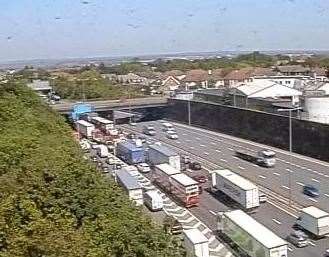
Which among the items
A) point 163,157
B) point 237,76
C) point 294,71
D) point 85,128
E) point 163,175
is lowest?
point 85,128

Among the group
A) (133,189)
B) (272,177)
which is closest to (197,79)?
(272,177)

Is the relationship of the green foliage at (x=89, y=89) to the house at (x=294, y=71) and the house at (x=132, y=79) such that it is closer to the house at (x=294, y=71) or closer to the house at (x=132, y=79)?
the house at (x=132, y=79)

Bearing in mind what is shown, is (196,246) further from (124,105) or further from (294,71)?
(294,71)

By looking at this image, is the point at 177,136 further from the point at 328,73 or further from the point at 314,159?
the point at 328,73

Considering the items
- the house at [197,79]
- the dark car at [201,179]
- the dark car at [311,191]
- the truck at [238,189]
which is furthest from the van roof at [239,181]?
the house at [197,79]

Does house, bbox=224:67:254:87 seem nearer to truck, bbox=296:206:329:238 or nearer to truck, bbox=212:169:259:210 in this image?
truck, bbox=212:169:259:210
